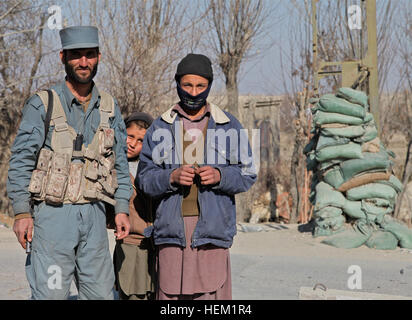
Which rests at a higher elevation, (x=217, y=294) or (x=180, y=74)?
(x=180, y=74)

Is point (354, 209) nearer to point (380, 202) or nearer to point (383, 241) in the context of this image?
point (380, 202)

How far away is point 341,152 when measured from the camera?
9227mm

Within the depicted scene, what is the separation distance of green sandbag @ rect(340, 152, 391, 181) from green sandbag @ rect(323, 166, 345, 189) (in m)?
0.08

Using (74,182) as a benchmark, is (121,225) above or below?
below

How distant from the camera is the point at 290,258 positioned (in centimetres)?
837

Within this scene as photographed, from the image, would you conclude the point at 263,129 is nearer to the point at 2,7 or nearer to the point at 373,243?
the point at 2,7

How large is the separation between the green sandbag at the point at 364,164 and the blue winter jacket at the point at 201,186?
5931 mm

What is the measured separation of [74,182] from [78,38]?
77 centimetres

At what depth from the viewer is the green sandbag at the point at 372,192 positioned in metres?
9.12

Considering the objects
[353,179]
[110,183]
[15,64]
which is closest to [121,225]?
[110,183]

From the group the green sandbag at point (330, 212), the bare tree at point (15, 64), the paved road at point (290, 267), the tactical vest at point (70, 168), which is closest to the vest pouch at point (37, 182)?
the tactical vest at point (70, 168)

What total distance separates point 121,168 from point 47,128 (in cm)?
51

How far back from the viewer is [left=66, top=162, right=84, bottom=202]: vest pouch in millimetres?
3203

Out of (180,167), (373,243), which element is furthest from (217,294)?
(373,243)
